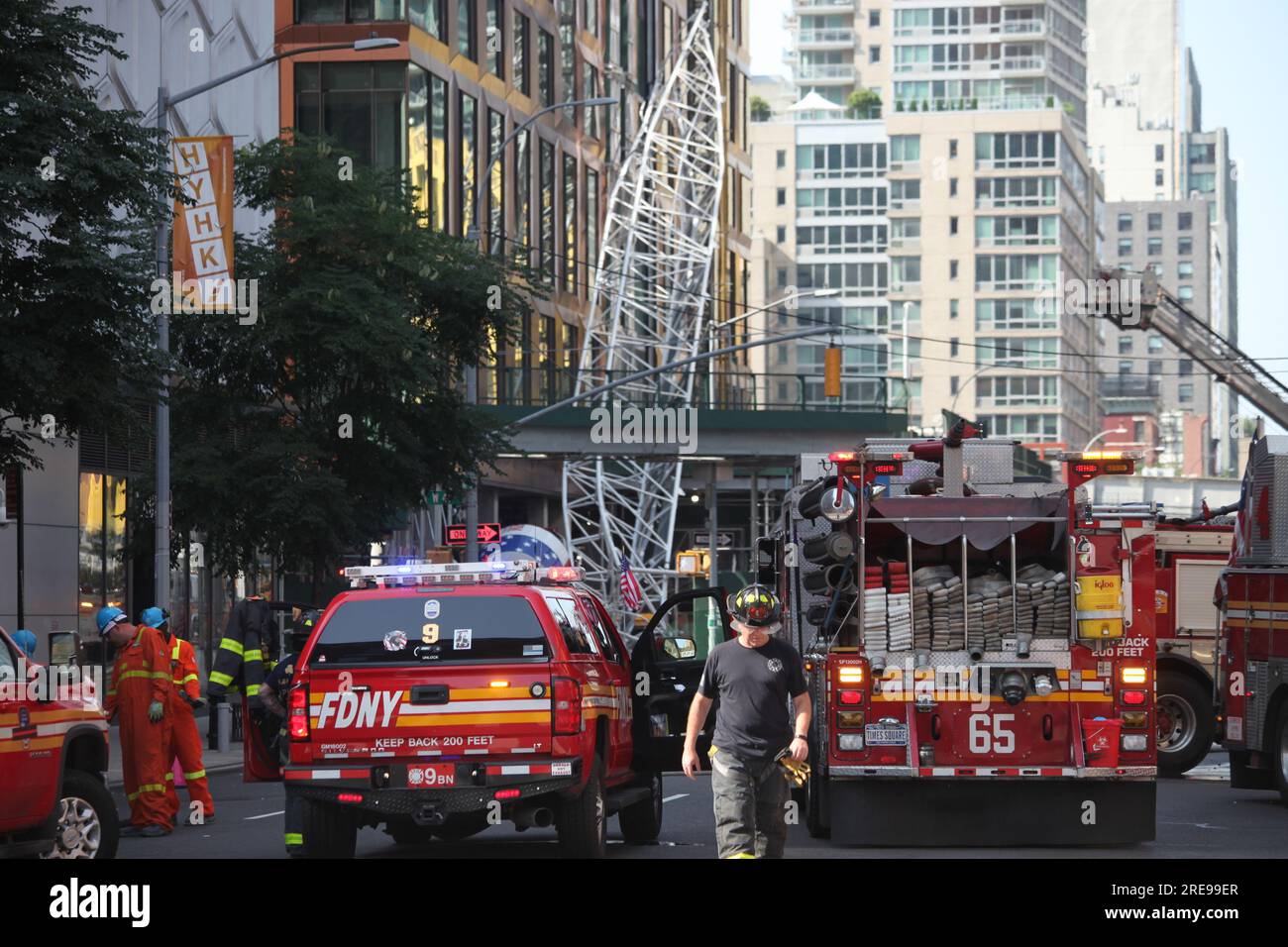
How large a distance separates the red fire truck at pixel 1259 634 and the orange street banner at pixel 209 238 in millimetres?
12766

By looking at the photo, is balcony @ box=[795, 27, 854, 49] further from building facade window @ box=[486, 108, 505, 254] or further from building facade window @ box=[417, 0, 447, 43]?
building facade window @ box=[417, 0, 447, 43]

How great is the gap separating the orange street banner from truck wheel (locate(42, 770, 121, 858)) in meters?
13.1

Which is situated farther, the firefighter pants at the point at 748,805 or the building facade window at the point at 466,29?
the building facade window at the point at 466,29

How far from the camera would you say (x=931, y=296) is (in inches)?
5497

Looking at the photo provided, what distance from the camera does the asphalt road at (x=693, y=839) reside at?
52.6 ft

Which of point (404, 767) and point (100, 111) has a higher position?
point (100, 111)

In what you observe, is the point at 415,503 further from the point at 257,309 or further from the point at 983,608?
the point at 983,608

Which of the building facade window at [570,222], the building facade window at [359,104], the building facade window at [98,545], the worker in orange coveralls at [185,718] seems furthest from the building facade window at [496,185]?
the worker in orange coveralls at [185,718]

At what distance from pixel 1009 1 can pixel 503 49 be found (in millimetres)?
111002

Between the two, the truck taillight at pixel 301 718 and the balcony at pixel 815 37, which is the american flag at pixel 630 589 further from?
the balcony at pixel 815 37

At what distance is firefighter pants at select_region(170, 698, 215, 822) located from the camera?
61.4 feet

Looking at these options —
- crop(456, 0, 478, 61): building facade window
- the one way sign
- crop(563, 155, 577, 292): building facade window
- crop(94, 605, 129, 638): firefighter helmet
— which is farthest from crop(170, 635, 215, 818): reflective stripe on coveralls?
crop(563, 155, 577, 292): building facade window
